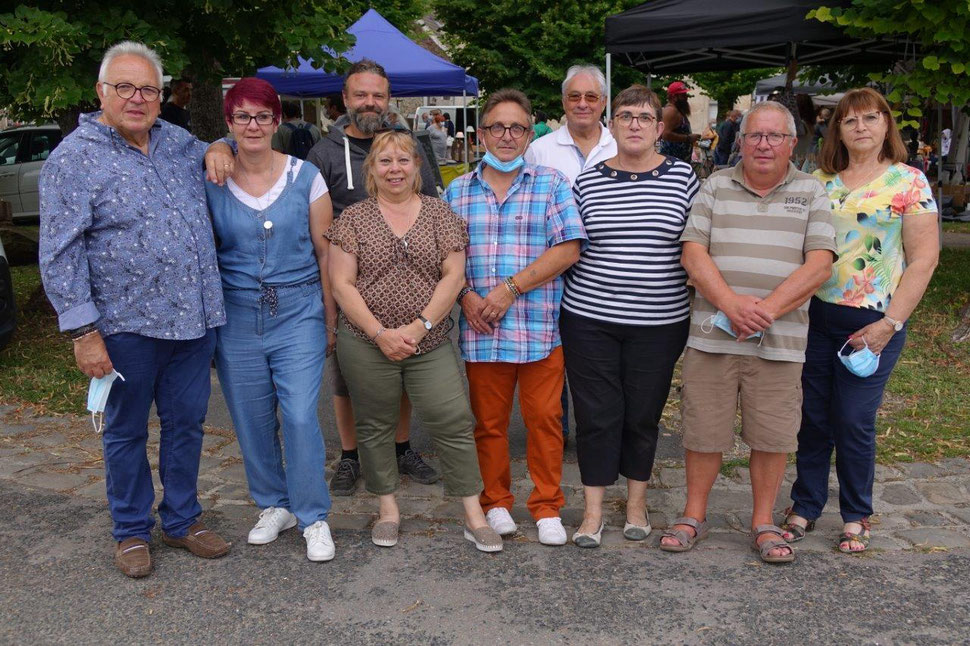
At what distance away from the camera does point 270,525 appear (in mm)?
3920

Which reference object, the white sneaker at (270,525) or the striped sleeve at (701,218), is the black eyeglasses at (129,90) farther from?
the striped sleeve at (701,218)

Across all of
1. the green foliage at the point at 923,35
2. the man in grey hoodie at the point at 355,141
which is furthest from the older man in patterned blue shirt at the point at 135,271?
the green foliage at the point at 923,35

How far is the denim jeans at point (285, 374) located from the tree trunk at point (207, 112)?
6.43 meters

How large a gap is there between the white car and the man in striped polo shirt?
15.8m

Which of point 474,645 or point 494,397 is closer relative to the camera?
point 474,645

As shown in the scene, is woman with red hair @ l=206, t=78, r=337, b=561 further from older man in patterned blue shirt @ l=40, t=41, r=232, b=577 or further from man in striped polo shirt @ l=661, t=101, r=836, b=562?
man in striped polo shirt @ l=661, t=101, r=836, b=562

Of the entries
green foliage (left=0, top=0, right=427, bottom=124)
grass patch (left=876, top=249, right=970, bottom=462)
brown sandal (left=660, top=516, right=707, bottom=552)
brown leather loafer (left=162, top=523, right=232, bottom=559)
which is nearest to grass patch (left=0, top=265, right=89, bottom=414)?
green foliage (left=0, top=0, right=427, bottom=124)

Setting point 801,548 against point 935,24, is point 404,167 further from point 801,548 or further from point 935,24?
point 935,24

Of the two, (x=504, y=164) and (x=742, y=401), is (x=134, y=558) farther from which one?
(x=742, y=401)

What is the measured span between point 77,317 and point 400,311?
122 centimetres

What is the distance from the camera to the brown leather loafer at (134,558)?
3553mm

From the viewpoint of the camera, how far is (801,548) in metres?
3.79

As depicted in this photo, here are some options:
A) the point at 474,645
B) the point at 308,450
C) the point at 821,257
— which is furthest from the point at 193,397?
the point at 821,257

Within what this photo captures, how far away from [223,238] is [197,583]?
1.39m
